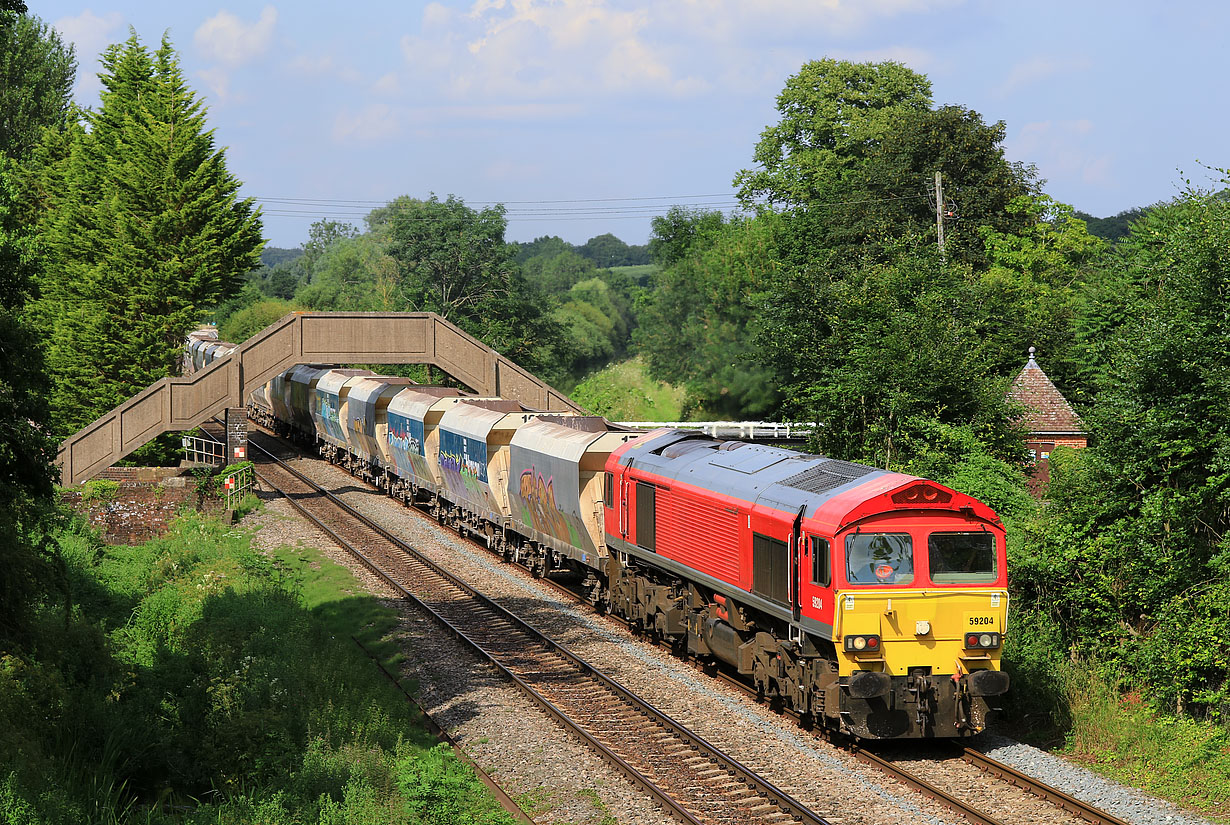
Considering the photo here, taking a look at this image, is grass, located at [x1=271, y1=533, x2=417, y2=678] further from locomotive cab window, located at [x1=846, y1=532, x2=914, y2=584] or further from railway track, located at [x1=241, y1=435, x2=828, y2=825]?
locomotive cab window, located at [x1=846, y1=532, x2=914, y2=584]

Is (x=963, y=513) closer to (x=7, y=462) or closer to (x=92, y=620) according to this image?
(x=7, y=462)

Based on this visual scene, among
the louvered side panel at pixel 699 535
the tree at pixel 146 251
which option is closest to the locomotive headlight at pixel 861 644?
the louvered side panel at pixel 699 535

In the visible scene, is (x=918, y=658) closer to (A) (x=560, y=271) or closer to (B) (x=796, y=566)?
(B) (x=796, y=566)

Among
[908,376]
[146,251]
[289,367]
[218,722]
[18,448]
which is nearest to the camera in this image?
[18,448]

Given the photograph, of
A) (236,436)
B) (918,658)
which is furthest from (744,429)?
(918,658)

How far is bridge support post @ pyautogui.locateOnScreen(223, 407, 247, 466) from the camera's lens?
42.7m

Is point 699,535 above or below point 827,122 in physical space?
below

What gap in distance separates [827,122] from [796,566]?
203 ft

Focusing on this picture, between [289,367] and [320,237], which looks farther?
[320,237]

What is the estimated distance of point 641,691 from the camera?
1933cm

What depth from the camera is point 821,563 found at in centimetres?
1583

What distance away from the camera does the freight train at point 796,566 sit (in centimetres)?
1552

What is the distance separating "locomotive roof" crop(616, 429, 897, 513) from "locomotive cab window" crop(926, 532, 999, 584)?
4.47 ft

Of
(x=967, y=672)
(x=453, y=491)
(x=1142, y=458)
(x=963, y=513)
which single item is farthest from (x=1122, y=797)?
(x=453, y=491)
